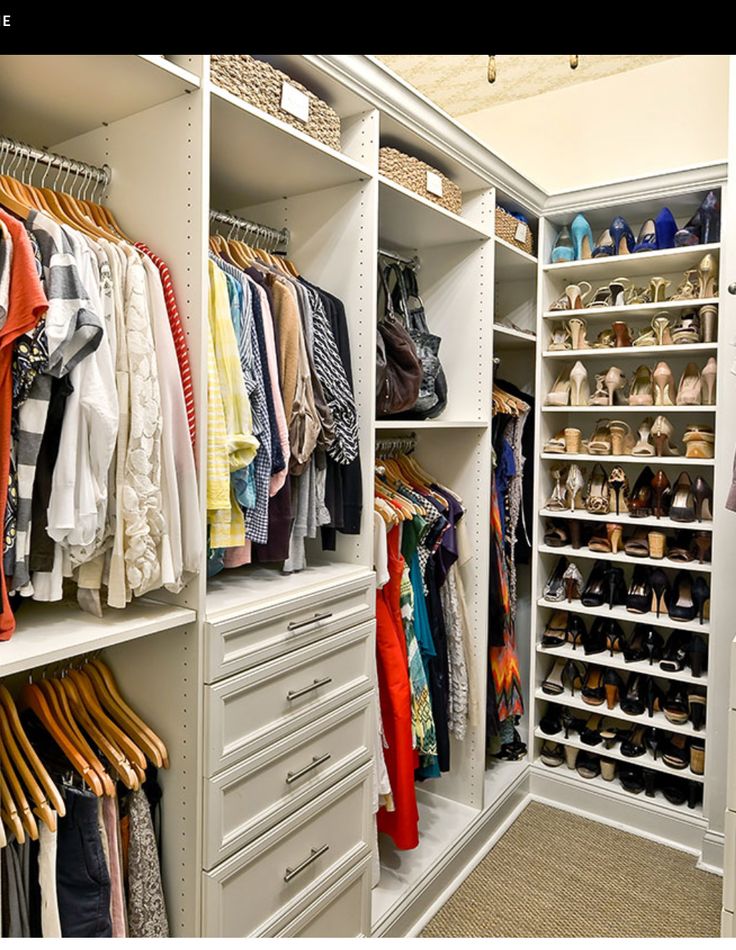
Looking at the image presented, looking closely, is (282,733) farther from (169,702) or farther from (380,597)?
(380,597)

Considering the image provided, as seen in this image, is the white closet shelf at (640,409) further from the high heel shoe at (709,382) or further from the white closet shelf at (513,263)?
the white closet shelf at (513,263)

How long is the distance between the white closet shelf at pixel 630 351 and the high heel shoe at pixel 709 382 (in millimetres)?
60

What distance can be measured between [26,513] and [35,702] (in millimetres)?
469

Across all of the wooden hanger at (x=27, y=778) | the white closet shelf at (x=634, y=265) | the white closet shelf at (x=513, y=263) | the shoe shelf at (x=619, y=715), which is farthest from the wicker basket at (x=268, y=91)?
the shoe shelf at (x=619, y=715)

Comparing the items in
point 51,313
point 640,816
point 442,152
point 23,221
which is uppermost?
point 442,152

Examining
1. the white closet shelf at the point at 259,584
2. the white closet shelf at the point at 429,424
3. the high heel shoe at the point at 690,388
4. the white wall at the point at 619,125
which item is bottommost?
the white closet shelf at the point at 259,584

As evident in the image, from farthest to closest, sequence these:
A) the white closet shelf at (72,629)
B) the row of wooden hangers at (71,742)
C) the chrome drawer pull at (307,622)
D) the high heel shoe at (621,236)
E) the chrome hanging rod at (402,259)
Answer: the high heel shoe at (621,236) < the chrome hanging rod at (402,259) < the chrome drawer pull at (307,622) < the row of wooden hangers at (71,742) < the white closet shelf at (72,629)

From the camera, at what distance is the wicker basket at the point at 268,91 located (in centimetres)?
134

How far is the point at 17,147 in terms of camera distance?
128 centimetres

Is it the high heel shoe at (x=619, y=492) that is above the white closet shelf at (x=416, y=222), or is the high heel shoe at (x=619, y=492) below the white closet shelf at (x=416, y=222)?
below

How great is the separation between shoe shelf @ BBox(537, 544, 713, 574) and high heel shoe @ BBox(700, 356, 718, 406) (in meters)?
0.59

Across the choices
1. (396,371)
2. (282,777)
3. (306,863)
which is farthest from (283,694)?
(396,371)

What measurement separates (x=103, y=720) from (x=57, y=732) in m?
0.10

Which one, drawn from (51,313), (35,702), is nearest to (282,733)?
(35,702)
